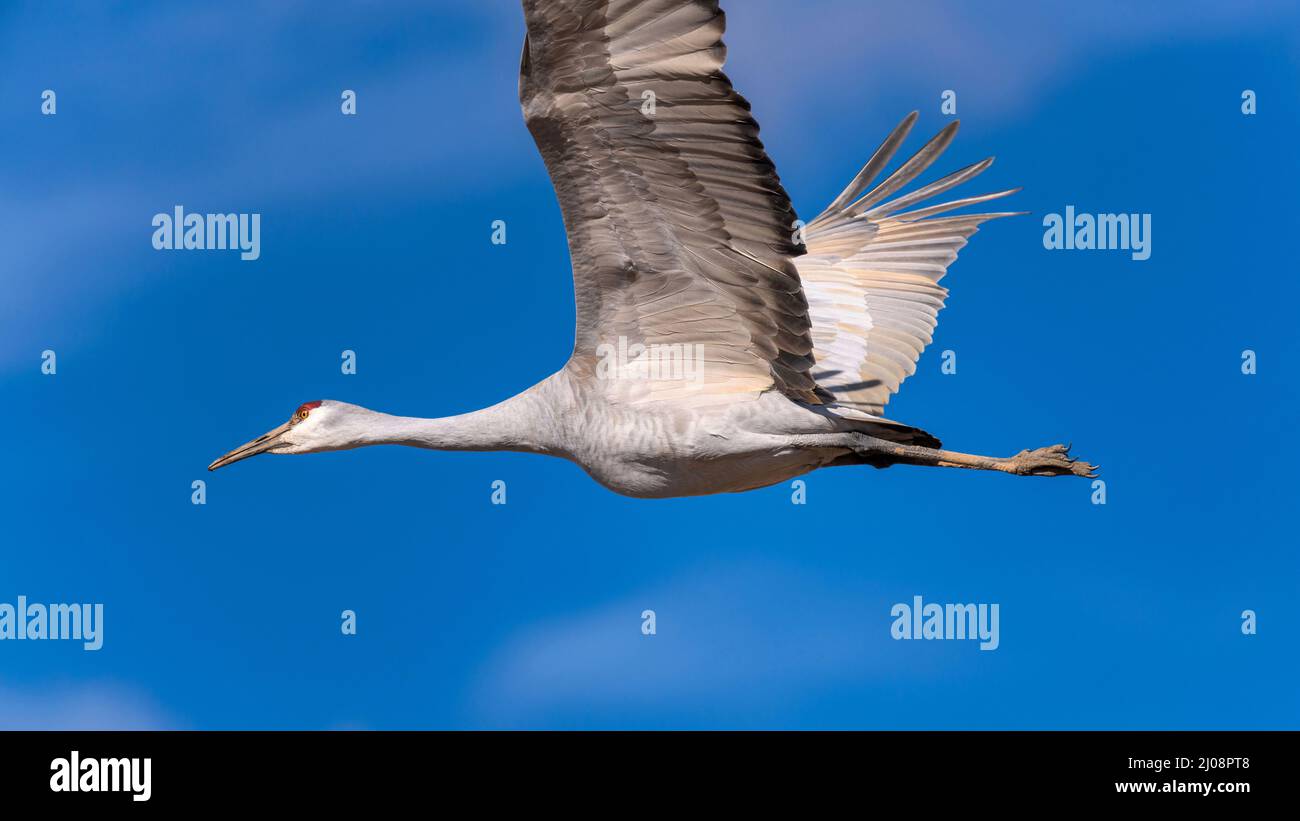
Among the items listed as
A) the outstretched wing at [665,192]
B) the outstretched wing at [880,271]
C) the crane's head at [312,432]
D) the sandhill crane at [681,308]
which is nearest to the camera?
the outstretched wing at [665,192]

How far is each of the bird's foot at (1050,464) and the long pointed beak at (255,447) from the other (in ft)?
19.9

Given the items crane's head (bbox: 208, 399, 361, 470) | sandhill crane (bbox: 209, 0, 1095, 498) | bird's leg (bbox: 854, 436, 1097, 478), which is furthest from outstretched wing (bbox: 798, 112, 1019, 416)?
crane's head (bbox: 208, 399, 361, 470)

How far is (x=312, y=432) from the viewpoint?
12.8 m

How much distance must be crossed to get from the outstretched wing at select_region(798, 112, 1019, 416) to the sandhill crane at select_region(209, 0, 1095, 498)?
21mm

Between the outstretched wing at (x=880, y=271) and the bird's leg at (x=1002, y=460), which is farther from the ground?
the outstretched wing at (x=880, y=271)

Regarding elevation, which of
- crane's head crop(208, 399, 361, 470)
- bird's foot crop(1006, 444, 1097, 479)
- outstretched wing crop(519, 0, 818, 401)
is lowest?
bird's foot crop(1006, 444, 1097, 479)

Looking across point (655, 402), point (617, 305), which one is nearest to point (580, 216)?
point (617, 305)

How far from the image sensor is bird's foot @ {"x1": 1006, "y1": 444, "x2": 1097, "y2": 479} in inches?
468

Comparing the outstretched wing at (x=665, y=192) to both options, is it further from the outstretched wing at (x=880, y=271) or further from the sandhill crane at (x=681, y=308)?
the outstretched wing at (x=880, y=271)

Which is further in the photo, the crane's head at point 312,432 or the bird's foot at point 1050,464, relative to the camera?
the crane's head at point 312,432

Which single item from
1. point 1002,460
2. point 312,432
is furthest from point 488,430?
point 1002,460

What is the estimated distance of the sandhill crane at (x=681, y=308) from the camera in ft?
30.4

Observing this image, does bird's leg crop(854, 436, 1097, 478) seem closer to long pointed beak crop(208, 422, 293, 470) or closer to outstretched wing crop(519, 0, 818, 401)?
outstretched wing crop(519, 0, 818, 401)

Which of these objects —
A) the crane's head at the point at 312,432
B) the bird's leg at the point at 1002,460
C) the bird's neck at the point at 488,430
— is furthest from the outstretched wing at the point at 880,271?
the crane's head at the point at 312,432
